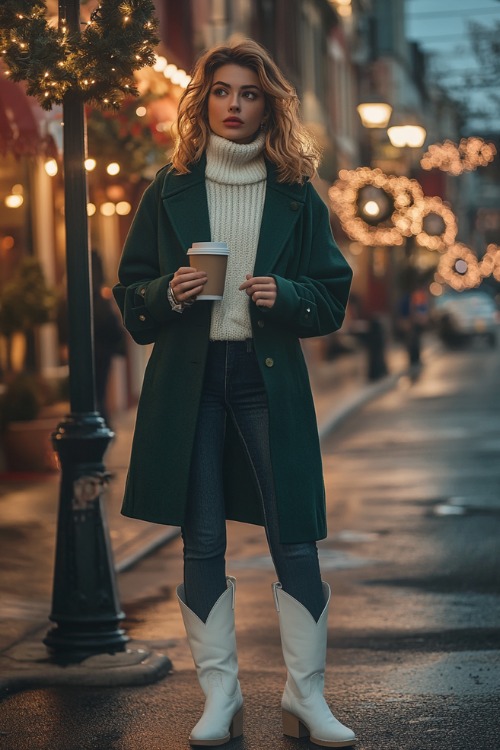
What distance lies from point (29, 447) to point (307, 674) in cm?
791

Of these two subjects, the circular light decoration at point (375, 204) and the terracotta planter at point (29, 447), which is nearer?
the terracotta planter at point (29, 447)

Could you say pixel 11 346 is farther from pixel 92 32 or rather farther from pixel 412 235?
pixel 412 235

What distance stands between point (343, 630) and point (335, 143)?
3102cm

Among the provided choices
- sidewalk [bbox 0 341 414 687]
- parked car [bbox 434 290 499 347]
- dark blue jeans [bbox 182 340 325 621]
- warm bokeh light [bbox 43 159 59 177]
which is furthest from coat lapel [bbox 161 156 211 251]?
parked car [bbox 434 290 499 347]

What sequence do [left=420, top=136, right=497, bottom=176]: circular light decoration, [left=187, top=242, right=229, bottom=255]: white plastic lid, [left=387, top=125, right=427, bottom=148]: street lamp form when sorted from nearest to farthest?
[left=187, top=242, right=229, bottom=255]: white plastic lid
[left=387, top=125, right=427, bottom=148]: street lamp
[left=420, top=136, right=497, bottom=176]: circular light decoration

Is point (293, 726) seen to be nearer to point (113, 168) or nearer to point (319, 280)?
point (319, 280)

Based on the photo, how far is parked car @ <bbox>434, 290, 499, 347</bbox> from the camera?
40.3 meters

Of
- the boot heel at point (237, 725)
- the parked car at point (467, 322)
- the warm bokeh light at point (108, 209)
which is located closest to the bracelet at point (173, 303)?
the boot heel at point (237, 725)

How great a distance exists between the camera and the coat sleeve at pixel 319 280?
441 cm

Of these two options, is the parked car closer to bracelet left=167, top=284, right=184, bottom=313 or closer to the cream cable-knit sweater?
the cream cable-knit sweater

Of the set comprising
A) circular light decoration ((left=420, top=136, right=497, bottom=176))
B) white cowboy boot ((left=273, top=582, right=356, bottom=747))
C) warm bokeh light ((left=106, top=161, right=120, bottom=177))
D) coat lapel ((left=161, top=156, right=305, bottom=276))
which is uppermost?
circular light decoration ((left=420, top=136, right=497, bottom=176))

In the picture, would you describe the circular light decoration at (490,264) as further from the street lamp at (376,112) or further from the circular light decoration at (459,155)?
the street lamp at (376,112)

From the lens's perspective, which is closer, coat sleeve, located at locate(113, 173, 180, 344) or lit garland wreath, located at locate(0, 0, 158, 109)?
coat sleeve, located at locate(113, 173, 180, 344)

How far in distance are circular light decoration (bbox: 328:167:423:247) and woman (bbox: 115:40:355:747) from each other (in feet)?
68.0
